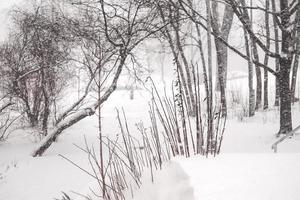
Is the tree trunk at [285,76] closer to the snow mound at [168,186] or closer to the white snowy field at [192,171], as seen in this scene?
the white snowy field at [192,171]

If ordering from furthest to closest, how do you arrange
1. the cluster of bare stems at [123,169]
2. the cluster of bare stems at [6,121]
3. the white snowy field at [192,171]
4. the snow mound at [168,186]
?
the cluster of bare stems at [6,121] < the cluster of bare stems at [123,169] < the snow mound at [168,186] < the white snowy field at [192,171]

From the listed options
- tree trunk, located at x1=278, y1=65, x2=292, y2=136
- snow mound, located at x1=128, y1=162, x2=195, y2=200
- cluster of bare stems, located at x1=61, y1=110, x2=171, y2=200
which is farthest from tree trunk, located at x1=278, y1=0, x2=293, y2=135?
snow mound, located at x1=128, y1=162, x2=195, y2=200

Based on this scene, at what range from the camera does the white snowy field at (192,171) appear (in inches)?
78.2

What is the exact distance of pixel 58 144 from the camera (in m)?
9.68

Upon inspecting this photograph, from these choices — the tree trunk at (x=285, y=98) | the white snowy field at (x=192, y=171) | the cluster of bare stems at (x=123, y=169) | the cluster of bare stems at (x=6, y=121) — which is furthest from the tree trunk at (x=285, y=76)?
the cluster of bare stems at (x=6, y=121)

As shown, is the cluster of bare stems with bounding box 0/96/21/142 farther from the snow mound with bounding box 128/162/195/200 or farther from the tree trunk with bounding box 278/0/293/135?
the snow mound with bounding box 128/162/195/200

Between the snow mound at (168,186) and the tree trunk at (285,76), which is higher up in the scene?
the tree trunk at (285,76)

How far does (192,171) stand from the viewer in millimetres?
2385

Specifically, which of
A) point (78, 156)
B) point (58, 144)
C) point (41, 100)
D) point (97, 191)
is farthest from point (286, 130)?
point (41, 100)

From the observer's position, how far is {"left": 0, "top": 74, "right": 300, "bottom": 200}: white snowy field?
199 cm

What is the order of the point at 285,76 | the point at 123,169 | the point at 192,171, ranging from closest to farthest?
the point at 192,171 < the point at 123,169 < the point at 285,76

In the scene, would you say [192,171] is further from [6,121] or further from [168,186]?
[6,121]

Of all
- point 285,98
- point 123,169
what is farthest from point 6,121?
point 285,98

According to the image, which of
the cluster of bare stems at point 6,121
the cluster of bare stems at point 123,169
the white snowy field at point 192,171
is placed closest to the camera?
the white snowy field at point 192,171
